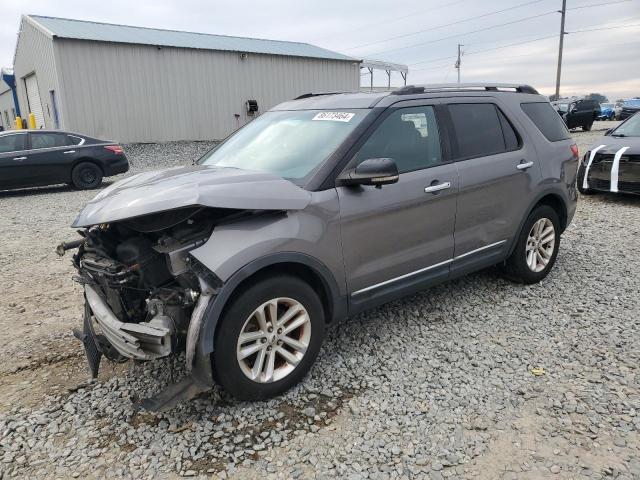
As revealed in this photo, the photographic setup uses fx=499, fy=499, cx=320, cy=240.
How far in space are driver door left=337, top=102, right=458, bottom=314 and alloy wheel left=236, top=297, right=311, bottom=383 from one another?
461 mm

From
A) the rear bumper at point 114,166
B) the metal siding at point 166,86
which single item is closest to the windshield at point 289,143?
the rear bumper at point 114,166

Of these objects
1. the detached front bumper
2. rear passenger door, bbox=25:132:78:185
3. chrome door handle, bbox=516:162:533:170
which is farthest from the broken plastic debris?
rear passenger door, bbox=25:132:78:185

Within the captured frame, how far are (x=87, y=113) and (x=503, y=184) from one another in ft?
57.4

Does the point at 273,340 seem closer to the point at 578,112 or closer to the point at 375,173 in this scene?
A: the point at 375,173

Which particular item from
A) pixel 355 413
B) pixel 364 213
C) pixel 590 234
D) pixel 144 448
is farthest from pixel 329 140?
pixel 590 234

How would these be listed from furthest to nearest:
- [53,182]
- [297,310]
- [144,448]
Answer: [53,182]
[297,310]
[144,448]

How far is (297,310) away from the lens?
10.1ft

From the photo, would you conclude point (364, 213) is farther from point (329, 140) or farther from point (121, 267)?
point (121, 267)

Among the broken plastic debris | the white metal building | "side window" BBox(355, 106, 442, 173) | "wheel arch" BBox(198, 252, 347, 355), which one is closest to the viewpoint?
"wheel arch" BBox(198, 252, 347, 355)

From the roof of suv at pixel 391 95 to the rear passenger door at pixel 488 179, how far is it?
14 centimetres

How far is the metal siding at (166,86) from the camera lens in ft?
58.5

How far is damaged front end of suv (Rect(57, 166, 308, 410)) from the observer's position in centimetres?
273

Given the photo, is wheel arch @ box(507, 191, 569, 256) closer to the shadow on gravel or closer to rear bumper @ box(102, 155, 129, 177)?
the shadow on gravel

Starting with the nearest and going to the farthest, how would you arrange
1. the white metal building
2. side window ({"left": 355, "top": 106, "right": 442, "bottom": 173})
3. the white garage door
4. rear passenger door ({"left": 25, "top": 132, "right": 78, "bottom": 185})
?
1. side window ({"left": 355, "top": 106, "right": 442, "bottom": 173})
2. rear passenger door ({"left": 25, "top": 132, "right": 78, "bottom": 185})
3. the white metal building
4. the white garage door
